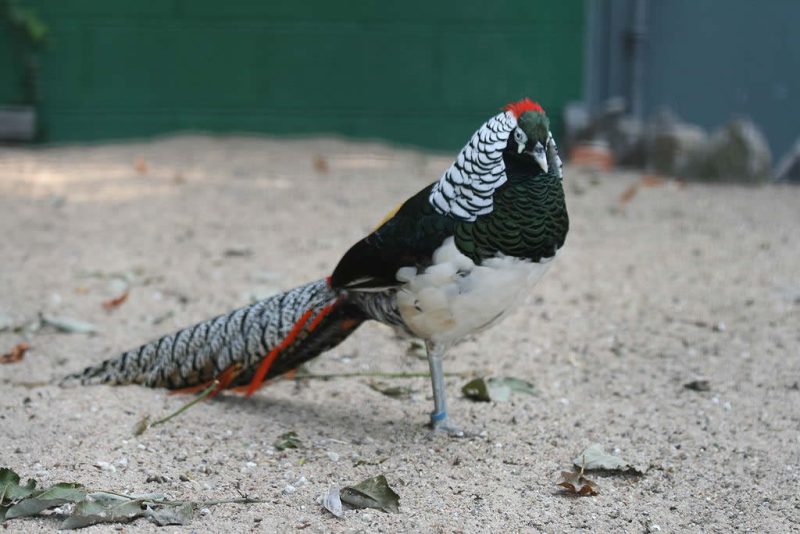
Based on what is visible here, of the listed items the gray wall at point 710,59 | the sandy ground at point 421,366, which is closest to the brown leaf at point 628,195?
the sandy ground at point 421,366

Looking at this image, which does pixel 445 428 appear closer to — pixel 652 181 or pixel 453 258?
pixel 453 258

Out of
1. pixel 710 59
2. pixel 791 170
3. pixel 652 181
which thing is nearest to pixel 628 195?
pixel 652 181

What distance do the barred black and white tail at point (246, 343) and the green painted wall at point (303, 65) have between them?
5.58m

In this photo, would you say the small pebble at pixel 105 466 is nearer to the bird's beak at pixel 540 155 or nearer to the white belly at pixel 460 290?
the white belly at pixel 460 290

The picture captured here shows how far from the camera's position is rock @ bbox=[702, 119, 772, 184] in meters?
7.63

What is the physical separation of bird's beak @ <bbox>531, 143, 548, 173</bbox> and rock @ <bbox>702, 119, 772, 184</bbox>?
4995mm

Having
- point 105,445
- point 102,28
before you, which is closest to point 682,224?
point 105,445

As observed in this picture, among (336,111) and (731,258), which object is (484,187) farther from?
(336,111)

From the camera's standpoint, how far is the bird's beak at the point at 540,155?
3.09 metres

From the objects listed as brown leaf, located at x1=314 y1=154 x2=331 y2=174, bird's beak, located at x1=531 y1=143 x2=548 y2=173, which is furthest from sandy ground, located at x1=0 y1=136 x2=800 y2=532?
bird's beak, located at x1=531 y1=143 x2=548 y2=173

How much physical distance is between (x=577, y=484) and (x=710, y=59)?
20.3ft

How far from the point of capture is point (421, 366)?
4.31 meters

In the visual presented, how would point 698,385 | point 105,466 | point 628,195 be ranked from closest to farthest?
point 105,466, point 698,385, point 628,195

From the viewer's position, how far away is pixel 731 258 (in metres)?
5.68
